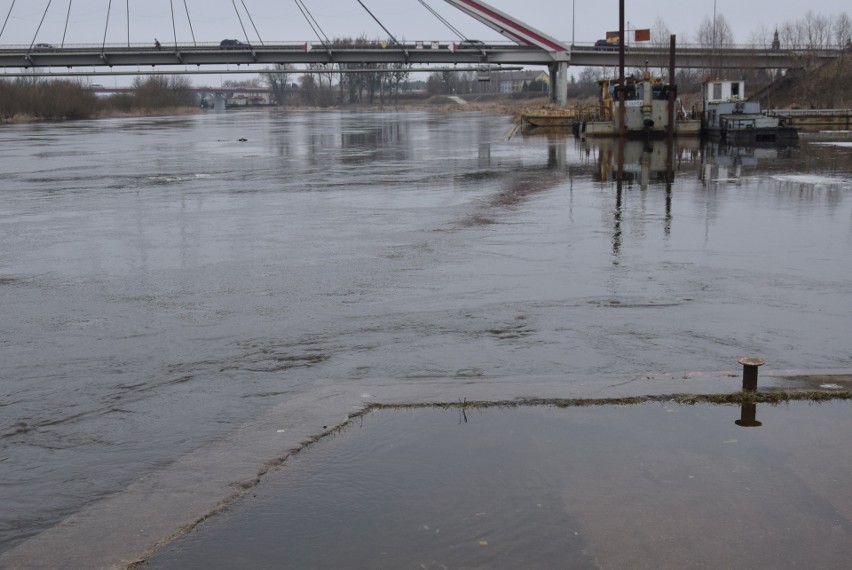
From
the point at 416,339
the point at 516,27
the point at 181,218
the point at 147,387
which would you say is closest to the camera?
the point at 147,387

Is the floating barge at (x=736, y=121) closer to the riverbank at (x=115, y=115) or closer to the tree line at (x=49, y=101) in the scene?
the riverbank at (x=115, y=115)

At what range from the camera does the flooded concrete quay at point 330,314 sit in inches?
212

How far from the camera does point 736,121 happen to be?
125 feet

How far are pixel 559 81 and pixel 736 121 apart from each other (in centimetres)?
5749

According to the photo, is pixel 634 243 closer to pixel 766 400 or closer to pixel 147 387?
pixel 766 400

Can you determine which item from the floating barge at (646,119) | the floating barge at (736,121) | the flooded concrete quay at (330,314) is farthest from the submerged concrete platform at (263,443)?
the floating barge at (646,119)

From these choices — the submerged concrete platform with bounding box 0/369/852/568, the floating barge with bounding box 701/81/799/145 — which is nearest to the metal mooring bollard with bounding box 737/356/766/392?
the submerged concrete platform with bounding box 0/369/852/568

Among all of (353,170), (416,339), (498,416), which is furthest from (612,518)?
(353,170)

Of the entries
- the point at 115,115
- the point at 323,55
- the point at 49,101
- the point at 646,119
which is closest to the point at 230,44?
the point at 323,55

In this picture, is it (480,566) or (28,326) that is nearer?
(480,566)

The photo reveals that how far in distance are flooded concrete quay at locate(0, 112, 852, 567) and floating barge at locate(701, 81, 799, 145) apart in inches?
745

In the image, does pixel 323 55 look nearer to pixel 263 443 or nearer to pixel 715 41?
pixel 715 41

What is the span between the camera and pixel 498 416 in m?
5.70

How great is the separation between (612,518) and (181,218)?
12.4m
